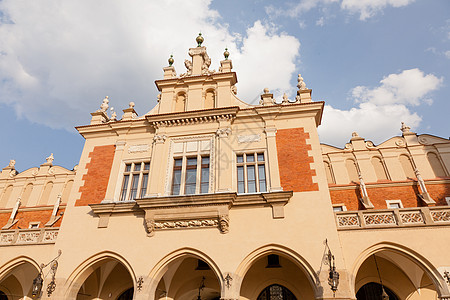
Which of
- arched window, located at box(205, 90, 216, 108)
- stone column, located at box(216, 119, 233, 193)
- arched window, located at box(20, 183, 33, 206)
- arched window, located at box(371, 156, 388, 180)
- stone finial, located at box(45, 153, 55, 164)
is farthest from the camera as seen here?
stone finial, located at box(45, 153, 55, 164)

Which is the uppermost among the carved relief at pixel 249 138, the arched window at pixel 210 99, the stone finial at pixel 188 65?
the stone finial at pixel 188 65

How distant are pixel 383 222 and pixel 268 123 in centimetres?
656

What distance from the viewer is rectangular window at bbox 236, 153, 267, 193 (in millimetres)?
12836

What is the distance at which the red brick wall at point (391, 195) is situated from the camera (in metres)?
16.1

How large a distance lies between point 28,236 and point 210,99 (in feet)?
36.9

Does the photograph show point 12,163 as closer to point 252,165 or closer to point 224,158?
point 224,158

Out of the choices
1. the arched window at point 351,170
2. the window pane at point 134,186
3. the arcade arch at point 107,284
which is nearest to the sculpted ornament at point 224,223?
the window pane at point 134,186

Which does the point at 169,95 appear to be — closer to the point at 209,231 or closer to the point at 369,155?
the point at 209,231

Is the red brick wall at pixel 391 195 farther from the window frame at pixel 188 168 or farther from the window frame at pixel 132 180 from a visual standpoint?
the window frame at pixel 132 180

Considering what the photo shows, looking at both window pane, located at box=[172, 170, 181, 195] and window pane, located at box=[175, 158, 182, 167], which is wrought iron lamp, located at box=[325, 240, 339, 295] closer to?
window pane, located at box=[172, 170, 181, 195]

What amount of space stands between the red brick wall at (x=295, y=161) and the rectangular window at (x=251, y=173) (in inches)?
34.0

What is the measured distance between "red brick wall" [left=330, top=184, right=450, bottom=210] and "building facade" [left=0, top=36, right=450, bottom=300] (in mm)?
65

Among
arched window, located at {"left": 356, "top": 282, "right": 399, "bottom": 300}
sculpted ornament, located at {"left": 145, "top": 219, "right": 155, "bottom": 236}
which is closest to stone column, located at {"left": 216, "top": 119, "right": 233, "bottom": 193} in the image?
sculpted ornament, located at {"left": 145, "top": 219, "right": 155, "bottom": 236}

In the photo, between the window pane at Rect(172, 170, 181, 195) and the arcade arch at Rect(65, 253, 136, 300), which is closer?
the window pane at Rect(172, 170, 181, 195)
